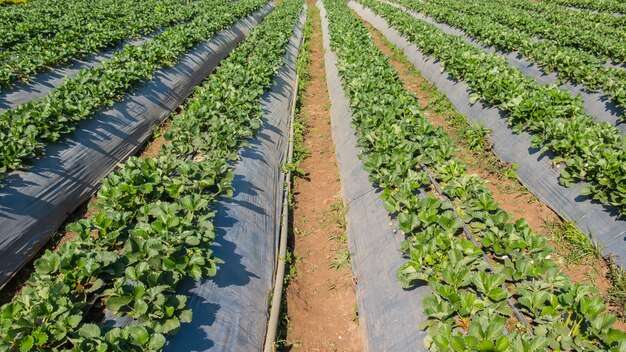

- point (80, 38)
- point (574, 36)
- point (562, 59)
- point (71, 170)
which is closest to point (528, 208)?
point (562, 59)

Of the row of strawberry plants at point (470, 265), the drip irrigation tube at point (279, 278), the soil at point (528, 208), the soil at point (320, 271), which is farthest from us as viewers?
the soil at point (528, 208)

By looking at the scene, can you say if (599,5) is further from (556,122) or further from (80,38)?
(80,38)

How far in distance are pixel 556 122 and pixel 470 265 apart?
5.20 meters

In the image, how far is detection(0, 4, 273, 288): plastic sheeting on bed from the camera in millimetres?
5867

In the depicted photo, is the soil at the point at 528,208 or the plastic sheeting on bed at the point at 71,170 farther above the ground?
the plastic sheeting on bed at the point at 71,170

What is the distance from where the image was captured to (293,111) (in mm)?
10977

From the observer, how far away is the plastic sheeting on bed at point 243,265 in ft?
13.0

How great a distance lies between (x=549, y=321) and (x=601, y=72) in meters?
9.54

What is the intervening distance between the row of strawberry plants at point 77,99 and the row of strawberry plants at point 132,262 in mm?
2557

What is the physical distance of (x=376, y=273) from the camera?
519cm

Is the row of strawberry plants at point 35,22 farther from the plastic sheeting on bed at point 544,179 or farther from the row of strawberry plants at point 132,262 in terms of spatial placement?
the plastic sheeting on bed at point 544,179

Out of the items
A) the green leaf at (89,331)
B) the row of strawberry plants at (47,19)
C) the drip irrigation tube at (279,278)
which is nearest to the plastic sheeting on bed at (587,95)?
the drip irrigation tube at (279,278)

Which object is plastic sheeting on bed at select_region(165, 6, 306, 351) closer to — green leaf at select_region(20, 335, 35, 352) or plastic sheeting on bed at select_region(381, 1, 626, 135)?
green leaf at select_region(20, 335, 35, 352)

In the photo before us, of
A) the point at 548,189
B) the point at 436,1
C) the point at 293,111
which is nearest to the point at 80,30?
the point at 293,111
